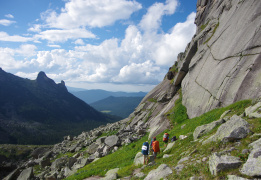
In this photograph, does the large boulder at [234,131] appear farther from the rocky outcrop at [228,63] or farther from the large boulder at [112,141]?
the large boulder at [112,141]

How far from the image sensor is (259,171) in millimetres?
6844

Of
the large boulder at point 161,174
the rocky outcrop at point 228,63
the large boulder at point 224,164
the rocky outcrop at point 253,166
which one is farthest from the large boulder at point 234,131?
the rocky outcrop at point 228,63

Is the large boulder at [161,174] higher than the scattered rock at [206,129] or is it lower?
lower

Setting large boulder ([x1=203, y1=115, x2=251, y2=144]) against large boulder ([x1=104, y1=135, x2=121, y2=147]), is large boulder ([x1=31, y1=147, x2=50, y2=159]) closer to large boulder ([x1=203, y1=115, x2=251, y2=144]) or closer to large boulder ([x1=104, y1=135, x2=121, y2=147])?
large boulder ([x1=104, y1=135, x2=121, y2=147])

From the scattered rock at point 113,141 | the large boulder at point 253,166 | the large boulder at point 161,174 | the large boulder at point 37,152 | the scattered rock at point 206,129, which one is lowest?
the large boulder at point 37,152

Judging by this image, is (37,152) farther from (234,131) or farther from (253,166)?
(253,166)

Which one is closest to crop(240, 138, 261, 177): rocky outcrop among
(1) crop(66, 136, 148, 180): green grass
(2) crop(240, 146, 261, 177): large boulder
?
(2) crop(240, 146, 261, 177): large boulder

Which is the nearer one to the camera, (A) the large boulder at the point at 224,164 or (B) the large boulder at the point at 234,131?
(A) the large boulder at the point at 224,164

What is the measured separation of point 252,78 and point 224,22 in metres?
18.5

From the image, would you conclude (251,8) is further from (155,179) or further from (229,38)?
(155,179)

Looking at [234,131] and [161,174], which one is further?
[161,174]

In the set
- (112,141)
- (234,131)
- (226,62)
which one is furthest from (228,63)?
(112,141)

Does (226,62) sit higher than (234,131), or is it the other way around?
(226,62)

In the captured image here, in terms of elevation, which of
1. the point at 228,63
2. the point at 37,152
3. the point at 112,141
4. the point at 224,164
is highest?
the point at 228,63
